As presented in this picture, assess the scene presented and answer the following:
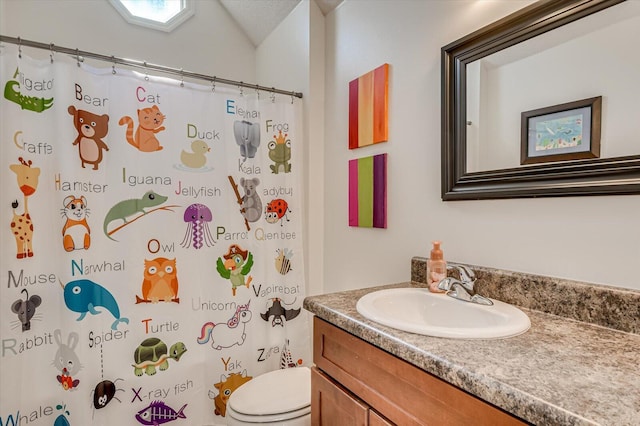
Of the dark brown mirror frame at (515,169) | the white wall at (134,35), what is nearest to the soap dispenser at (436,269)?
the dark brown mirror frame at (515,169)

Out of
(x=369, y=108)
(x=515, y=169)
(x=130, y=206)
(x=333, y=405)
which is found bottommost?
(x=333, y=405)

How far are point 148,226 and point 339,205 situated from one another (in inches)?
38.7

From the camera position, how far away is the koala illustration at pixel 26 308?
132 centimetres

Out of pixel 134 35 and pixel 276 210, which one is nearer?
pixel 276 210

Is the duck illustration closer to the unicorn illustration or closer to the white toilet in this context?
the unicorn illustration

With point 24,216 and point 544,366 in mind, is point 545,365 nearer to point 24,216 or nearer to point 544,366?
point 544,366

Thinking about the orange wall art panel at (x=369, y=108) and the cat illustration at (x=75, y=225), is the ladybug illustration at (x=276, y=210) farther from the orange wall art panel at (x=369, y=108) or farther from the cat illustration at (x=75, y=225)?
the cat illustration at (x=75, y=225)

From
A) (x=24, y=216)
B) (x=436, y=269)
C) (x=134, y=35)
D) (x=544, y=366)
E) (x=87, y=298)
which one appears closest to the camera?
(x=544, y=366)

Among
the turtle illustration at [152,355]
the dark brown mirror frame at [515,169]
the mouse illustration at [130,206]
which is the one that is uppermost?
the dark brown mirror frame at [515,169]

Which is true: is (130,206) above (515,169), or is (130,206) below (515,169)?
below

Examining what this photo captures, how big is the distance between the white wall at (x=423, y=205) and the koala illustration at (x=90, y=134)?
3.73ft

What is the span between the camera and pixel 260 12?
2.34m

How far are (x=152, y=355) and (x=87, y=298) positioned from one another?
1.32 ft

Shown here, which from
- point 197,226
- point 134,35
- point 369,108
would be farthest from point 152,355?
point 134,35
